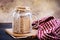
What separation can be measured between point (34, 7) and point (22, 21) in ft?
2.08

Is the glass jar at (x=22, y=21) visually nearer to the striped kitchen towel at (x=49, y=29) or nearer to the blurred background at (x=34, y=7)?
the striped kitchen towel at (x=49, y=29)

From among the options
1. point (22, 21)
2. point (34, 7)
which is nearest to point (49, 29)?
point (22, 21)

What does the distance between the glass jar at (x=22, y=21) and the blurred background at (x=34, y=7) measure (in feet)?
1.72

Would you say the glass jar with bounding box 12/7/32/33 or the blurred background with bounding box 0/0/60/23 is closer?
the glass jar with bounding box 12/7/32/33

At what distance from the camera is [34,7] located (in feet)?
4.93

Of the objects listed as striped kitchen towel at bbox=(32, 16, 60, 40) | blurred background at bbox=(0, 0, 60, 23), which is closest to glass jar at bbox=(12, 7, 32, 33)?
striped kitchen towel at bbox=(32, 16, 60, 40)

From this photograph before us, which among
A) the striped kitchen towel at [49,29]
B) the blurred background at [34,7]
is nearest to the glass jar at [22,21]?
the striped kitchen towel at [49,29]

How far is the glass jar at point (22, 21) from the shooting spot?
0.89 meters

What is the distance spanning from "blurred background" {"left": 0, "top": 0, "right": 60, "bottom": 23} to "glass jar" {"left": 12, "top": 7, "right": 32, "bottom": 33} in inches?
20.7

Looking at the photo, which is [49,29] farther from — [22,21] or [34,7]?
[34,7]

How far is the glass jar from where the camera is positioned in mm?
888

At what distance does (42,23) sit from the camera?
1025 mm

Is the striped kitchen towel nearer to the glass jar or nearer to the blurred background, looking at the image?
the glass jar

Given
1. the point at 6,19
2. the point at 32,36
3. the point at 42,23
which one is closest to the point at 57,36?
the point at 32,36
